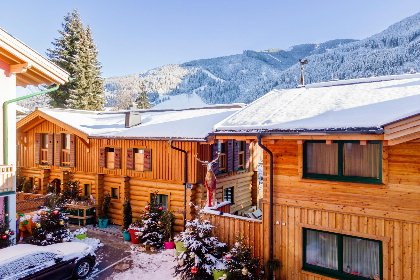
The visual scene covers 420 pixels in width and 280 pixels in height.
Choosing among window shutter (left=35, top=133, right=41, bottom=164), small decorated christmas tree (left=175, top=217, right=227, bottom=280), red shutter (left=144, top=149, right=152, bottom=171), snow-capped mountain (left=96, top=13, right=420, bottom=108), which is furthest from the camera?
snow-capped mountain (left=96, top=13, right=420, bottom=108)

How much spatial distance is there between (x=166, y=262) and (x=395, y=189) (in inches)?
370

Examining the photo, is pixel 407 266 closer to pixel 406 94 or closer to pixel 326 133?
pixel 326 133

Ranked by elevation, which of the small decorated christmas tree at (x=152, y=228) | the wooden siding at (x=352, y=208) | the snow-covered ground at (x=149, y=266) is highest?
the wooden siding at (x=352, y=208)

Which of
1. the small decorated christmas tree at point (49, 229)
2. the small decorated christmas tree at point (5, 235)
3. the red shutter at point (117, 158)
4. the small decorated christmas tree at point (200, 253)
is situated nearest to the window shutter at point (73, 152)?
the red shutter at point (117, 158)

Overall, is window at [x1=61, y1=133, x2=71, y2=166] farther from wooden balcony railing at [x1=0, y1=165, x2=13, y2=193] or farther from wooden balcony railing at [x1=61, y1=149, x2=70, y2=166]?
wooden balcony railing at [x1=0, y1=165, x2=13, y2=193]

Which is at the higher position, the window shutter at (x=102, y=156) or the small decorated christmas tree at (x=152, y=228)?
the window shutter at (x=102, y=156)

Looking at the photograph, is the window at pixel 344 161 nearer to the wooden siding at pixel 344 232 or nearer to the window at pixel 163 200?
the wooden siding at pixel 344 232

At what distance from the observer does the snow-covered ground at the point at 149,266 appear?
11.1 m

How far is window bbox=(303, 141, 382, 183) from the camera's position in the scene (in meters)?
7.89

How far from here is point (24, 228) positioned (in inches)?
637

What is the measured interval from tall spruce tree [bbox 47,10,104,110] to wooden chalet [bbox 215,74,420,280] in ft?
104

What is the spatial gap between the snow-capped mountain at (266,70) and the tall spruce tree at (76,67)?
29972 mm

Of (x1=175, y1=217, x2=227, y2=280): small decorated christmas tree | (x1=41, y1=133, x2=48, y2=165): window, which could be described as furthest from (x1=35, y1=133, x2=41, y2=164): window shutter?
(x1=175, y1=217, x2=227, y2=280): small decorated christmas tree

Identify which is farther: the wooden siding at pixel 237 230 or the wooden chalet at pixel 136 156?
the wooden chalet at pixel 136 156
